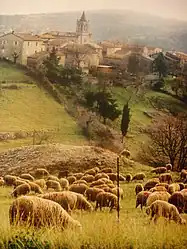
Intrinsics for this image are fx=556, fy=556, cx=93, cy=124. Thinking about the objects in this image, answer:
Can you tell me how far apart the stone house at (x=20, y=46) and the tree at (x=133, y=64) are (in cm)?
62

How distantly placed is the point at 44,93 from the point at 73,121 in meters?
0.31

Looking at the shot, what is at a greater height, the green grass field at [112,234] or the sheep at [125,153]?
the sheep at [125,153]

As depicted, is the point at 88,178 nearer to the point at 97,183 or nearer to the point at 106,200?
the point at 97,183

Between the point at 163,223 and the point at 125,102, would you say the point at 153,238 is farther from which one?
the point at 125,102

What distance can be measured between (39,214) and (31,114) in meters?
0.93

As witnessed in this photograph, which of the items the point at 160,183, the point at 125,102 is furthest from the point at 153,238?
the point at 125,102

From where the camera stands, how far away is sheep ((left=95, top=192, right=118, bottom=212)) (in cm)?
344

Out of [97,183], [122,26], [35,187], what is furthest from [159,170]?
[122,26]

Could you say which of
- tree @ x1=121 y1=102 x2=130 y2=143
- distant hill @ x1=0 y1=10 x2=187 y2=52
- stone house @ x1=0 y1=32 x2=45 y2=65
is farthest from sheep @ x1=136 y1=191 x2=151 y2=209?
stone house @ x1=0 y1=32 x2=45 y2=65

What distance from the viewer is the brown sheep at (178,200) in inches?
132

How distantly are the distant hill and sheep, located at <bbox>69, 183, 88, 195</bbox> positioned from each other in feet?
3.40

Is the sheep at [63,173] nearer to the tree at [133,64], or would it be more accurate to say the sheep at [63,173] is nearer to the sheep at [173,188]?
the sheep at [173,188]

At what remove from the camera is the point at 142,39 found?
154 inches

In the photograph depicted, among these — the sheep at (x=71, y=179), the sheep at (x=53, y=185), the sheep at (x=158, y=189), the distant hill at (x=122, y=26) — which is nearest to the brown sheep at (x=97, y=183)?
the sheep at (x=71, y=179)
